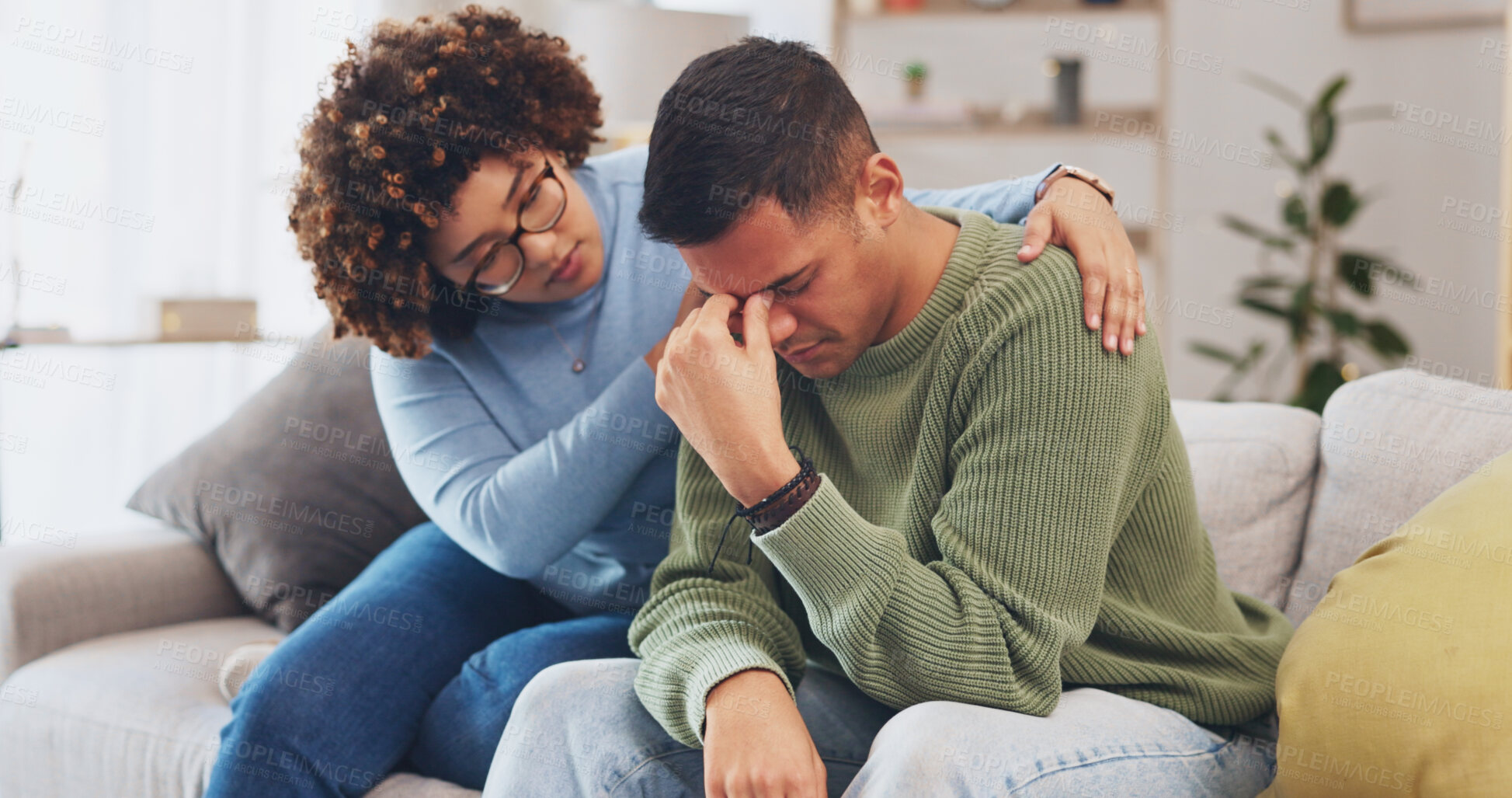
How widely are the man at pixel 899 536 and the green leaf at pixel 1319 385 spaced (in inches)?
85.5

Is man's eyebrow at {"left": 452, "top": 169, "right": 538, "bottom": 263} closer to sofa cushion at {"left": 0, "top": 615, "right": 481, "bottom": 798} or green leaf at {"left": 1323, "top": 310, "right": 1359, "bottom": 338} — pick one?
sofa cushion at {"left": 0, "top": 615, "right": 481, "bottom": 798}

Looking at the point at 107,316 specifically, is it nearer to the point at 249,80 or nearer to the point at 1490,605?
the point at 249,80

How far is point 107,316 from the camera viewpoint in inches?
101

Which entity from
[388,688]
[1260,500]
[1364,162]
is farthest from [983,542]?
[1364,162]

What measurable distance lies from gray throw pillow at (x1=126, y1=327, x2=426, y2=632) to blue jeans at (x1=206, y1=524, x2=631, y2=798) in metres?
0.35

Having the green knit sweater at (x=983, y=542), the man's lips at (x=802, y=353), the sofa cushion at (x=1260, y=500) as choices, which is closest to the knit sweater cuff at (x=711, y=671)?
the green knit sweater at (x=983, y=542)

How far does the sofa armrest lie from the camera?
154 centimetres

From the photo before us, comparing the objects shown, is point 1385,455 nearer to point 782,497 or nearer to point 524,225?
point 782,497

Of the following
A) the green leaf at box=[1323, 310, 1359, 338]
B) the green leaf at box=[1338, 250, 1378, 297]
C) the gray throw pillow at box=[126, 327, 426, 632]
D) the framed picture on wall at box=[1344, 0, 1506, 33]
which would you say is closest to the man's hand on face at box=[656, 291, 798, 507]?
the gray throw pillow at box=[126, 327, 426, 632]

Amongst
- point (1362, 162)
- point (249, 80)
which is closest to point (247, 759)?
point (249, 80)

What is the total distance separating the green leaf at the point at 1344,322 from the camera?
300 cm

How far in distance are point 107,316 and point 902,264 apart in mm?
2263

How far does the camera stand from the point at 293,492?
5.69ft

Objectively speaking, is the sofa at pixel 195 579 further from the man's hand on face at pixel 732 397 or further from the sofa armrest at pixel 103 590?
the man's hand on face at pixel 732 397
